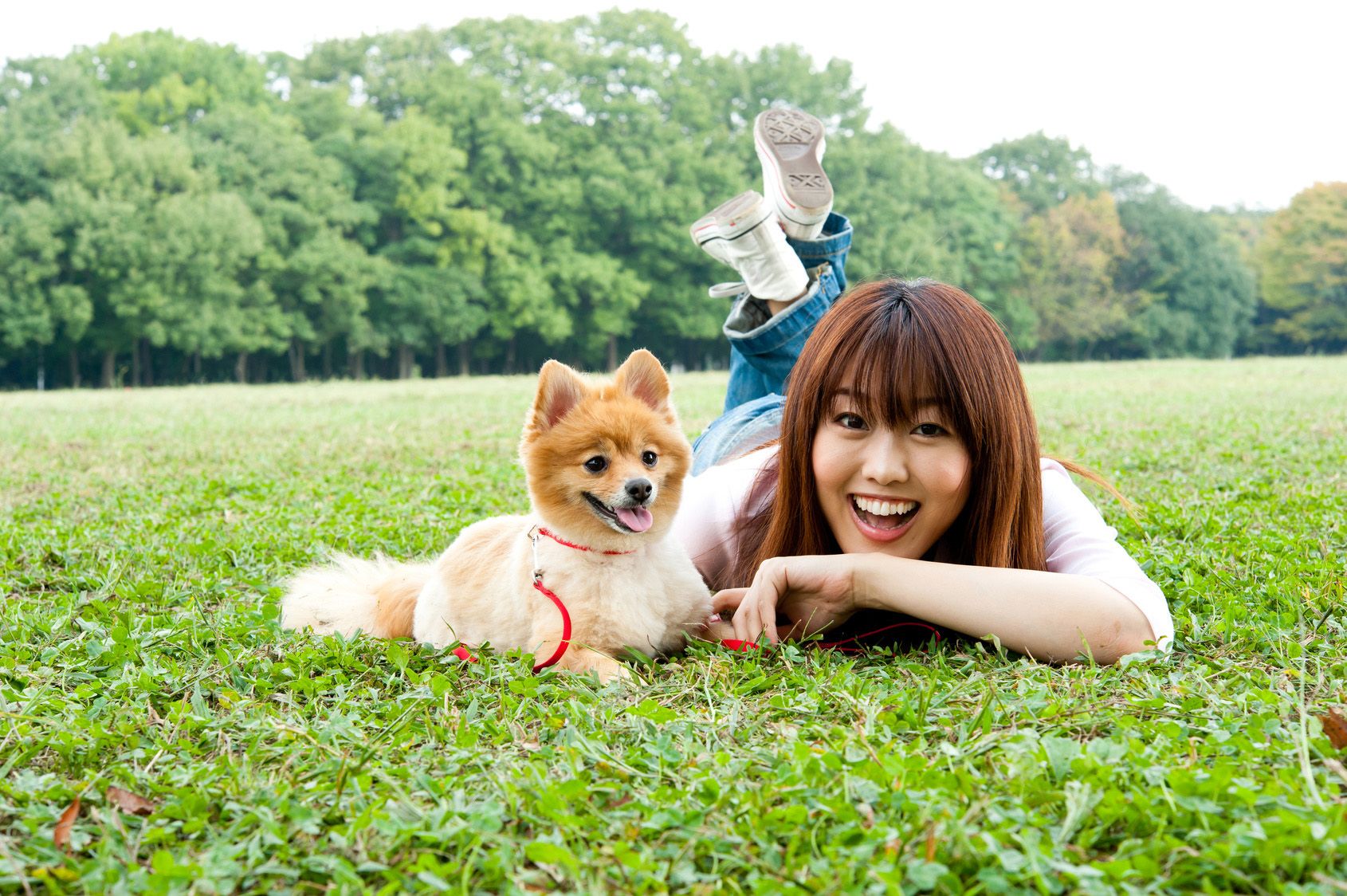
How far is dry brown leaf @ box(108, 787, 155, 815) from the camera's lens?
2178 millimetres

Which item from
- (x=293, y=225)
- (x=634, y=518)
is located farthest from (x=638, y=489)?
(x=293, y=225)

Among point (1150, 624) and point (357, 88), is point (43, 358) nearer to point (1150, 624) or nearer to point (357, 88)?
point (357, 88)

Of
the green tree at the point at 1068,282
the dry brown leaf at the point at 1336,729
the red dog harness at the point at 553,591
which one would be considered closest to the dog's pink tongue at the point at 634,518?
the red dog harness at the point at 553,591

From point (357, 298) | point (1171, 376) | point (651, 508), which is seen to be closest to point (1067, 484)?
point (651, 508)

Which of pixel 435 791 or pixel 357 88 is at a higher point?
pixel 357 88

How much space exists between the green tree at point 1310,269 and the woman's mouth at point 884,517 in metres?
68.2

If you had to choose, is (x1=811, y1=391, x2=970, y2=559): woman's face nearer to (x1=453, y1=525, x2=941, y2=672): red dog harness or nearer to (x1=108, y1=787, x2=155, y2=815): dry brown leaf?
(x1=453, y1=525, x2=941, y2=672): red dog harness

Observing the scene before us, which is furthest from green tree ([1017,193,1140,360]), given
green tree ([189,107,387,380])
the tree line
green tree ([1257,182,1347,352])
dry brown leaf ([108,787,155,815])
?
dry brown leaf ([108,787,155,815])

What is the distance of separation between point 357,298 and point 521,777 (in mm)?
39414

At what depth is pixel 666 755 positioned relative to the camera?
92.5 inches

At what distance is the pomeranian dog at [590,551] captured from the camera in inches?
125

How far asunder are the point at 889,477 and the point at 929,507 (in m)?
0.22

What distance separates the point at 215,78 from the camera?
44438mm

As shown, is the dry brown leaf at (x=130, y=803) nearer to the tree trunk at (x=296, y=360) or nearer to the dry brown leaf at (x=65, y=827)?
the dry brown leaf at (x=65, y=827)
